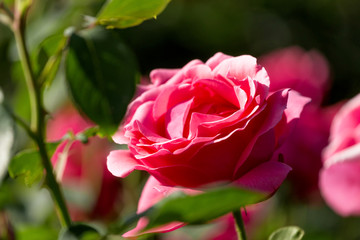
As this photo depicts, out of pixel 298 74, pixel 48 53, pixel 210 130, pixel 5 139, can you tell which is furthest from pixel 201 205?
pixel 298 74

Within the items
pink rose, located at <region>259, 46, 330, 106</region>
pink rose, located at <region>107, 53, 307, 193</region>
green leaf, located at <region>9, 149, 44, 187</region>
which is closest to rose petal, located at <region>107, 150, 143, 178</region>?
pink rose, located at <region>107, 53, 307, 193</region>

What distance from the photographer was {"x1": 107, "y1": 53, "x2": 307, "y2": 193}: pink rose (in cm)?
58

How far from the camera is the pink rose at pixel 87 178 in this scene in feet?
3.78

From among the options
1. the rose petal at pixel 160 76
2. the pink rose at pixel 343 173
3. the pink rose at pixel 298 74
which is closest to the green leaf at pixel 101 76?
the rose petal at pixel 160 76

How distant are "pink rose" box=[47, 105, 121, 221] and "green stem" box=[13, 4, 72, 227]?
1.37ft

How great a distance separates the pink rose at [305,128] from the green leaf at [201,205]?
574 millimetres

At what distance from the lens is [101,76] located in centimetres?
69

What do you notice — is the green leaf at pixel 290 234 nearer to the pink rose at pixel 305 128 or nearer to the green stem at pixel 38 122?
the green stem at pixel 38 122

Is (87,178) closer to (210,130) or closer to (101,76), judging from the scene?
(101,76)

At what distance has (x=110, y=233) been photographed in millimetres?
548

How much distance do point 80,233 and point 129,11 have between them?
0.68 ft

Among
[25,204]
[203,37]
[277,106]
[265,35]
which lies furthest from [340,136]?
A: [265,35]

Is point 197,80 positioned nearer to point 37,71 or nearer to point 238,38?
point 37,71

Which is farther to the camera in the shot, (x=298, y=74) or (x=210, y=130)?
(x=298, y=74)
